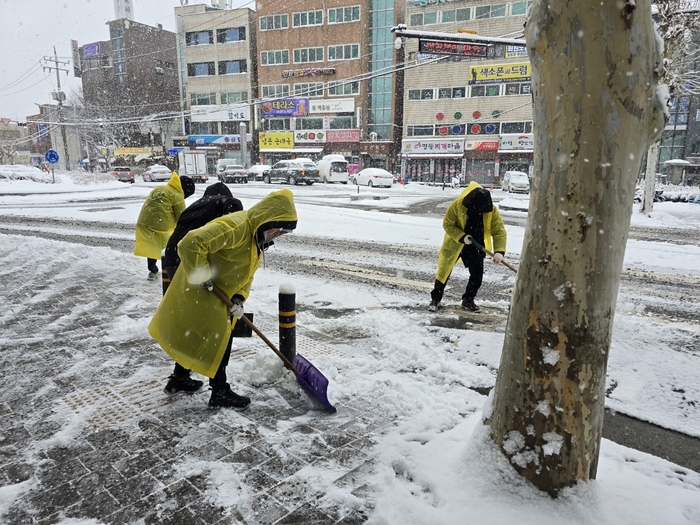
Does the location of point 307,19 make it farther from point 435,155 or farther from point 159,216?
point 159,216

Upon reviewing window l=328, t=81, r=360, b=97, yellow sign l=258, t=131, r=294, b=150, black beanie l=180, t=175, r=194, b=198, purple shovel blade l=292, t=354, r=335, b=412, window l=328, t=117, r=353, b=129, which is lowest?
purple shovel blade l=292, t=354, r=335, b=412

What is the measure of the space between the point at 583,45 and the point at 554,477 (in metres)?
2.01

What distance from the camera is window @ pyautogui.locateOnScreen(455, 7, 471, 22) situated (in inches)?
1503

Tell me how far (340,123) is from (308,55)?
7.87m

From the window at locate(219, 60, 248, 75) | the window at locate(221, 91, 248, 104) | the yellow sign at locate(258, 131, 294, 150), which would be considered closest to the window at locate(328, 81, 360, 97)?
the yellow sign at locate(258, 131, 294, 150)

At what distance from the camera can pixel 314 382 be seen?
11.3 ft

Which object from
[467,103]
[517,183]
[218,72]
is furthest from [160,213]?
[218,72]

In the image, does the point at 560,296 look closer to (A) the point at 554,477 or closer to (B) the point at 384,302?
(A) the point at 554,477

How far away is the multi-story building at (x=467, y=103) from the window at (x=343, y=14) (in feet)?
17.8

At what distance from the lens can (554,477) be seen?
2.31 meters

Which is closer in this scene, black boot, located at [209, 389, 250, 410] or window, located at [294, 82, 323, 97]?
black boot, located at [209, 389, 250, 410]

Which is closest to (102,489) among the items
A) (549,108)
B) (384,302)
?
(549,108)

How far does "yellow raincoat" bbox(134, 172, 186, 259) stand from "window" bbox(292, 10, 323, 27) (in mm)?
43553

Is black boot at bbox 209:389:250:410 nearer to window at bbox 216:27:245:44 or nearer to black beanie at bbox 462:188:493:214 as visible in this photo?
black beanie at bbox 462:188:493:214
